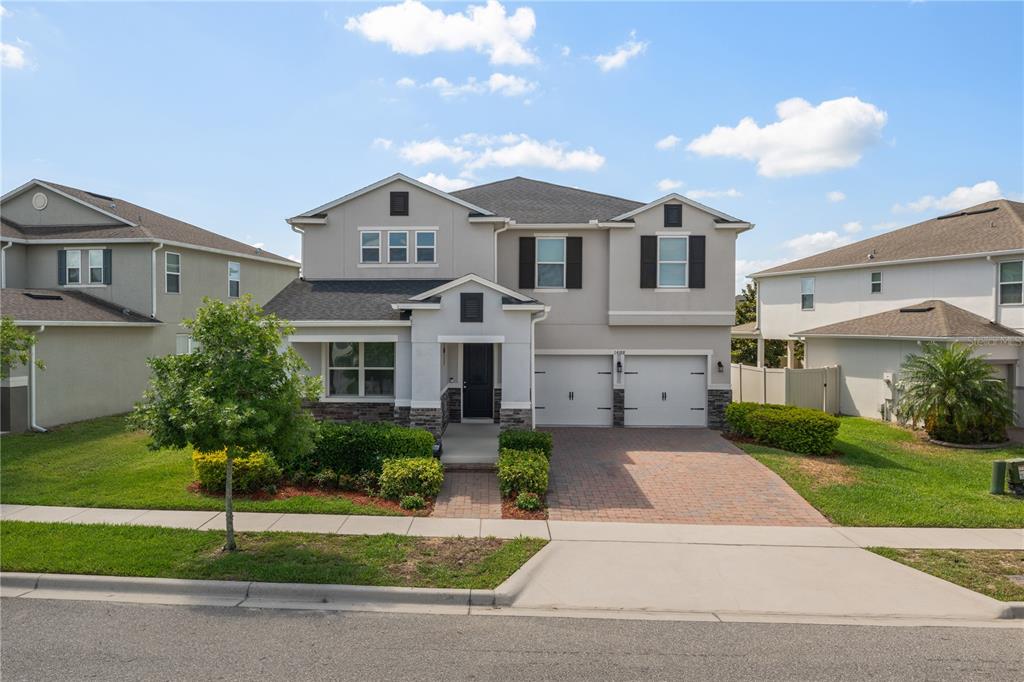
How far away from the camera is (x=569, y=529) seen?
9.30 m

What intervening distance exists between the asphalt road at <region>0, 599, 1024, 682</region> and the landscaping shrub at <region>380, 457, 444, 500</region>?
3793 millimetres

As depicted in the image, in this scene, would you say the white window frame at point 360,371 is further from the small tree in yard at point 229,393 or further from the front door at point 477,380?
the small tree in yard at point 229,393

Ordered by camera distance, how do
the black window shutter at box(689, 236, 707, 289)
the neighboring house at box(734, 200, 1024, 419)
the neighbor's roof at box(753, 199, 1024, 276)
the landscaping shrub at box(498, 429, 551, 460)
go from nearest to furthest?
the landscaping shrub at box(498, 429, 551, 460) < the black window shutter at box(689, 236, 707, 289) < the neighboring house at box(734, 200, 1024, 419) < the neighbor's roof at box(753, 199, 1024, 276)

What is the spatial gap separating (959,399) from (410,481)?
46.6 ft

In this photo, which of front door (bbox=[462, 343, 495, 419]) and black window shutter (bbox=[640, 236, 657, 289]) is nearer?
front door (bbox=[462, 343, 495, 419])

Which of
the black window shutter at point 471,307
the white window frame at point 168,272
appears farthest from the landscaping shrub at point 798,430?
the white window frame at point 168,272

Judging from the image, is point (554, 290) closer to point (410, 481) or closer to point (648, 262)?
point (648, 262)

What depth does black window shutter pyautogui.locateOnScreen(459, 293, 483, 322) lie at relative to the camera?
13.7m

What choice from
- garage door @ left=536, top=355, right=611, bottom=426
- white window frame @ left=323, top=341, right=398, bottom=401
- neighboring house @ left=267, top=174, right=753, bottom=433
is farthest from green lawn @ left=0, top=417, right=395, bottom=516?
garage door @ left=536, top=355, right=611, bottom=426

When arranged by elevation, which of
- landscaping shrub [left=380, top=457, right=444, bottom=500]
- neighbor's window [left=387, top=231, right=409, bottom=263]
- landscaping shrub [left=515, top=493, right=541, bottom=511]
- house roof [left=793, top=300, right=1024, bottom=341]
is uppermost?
neighbor's window [left=387, top=231, right=409, bottom=263]

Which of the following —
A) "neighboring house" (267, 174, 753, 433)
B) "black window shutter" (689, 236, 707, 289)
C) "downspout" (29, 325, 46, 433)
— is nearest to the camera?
"neighboring house" (267, 174, 753, 433)

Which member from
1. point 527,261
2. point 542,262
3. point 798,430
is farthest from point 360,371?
point 798,430

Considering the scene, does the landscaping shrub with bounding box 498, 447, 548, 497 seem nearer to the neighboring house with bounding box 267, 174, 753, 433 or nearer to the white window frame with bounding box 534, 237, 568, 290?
the neighboring house with bounding box 267, 174, 753, 433

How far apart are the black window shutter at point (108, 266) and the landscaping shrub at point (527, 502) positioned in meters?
17.9
